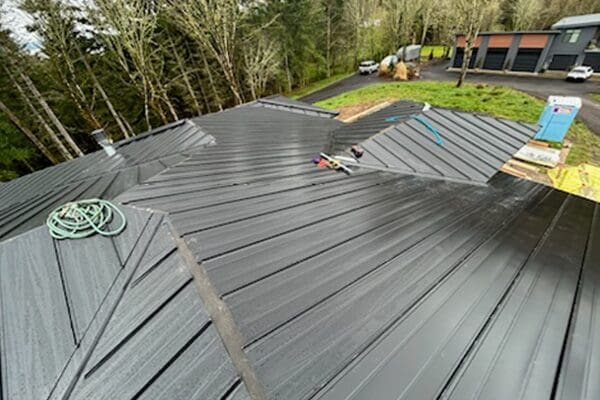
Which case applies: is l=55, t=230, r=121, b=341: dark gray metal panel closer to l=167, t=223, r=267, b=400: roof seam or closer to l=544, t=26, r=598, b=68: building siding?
l=167, t=223, r=267, b=400: roof seam

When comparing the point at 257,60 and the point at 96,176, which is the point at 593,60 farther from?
the point at 96,176

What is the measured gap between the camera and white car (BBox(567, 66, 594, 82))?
17.9m

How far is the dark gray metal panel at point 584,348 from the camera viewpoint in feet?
4.73

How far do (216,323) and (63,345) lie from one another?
2.70 ft

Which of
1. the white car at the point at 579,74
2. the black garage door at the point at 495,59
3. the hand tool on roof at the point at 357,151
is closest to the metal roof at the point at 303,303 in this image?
the hand tool on roof at the point at 357,151

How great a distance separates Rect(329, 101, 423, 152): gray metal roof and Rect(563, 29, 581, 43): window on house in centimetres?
2460

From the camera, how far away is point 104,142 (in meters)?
5.53

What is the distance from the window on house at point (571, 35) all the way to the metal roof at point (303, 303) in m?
26.8

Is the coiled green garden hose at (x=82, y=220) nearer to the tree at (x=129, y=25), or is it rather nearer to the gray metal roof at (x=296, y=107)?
the gray metal roof at (x=296, y=107)

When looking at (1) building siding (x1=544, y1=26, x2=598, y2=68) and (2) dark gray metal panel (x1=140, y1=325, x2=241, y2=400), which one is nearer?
(2) dark gray metal panel (x1=140, y1=325, x2=241, y2=400)

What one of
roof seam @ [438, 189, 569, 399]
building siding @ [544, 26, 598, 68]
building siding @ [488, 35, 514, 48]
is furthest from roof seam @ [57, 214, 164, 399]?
building siding @ [544, 26, 598, 68]

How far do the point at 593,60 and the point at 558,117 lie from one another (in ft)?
59.8

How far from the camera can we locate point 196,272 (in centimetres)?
183

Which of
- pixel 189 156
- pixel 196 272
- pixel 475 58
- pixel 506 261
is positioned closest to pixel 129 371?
pixel 196 272
